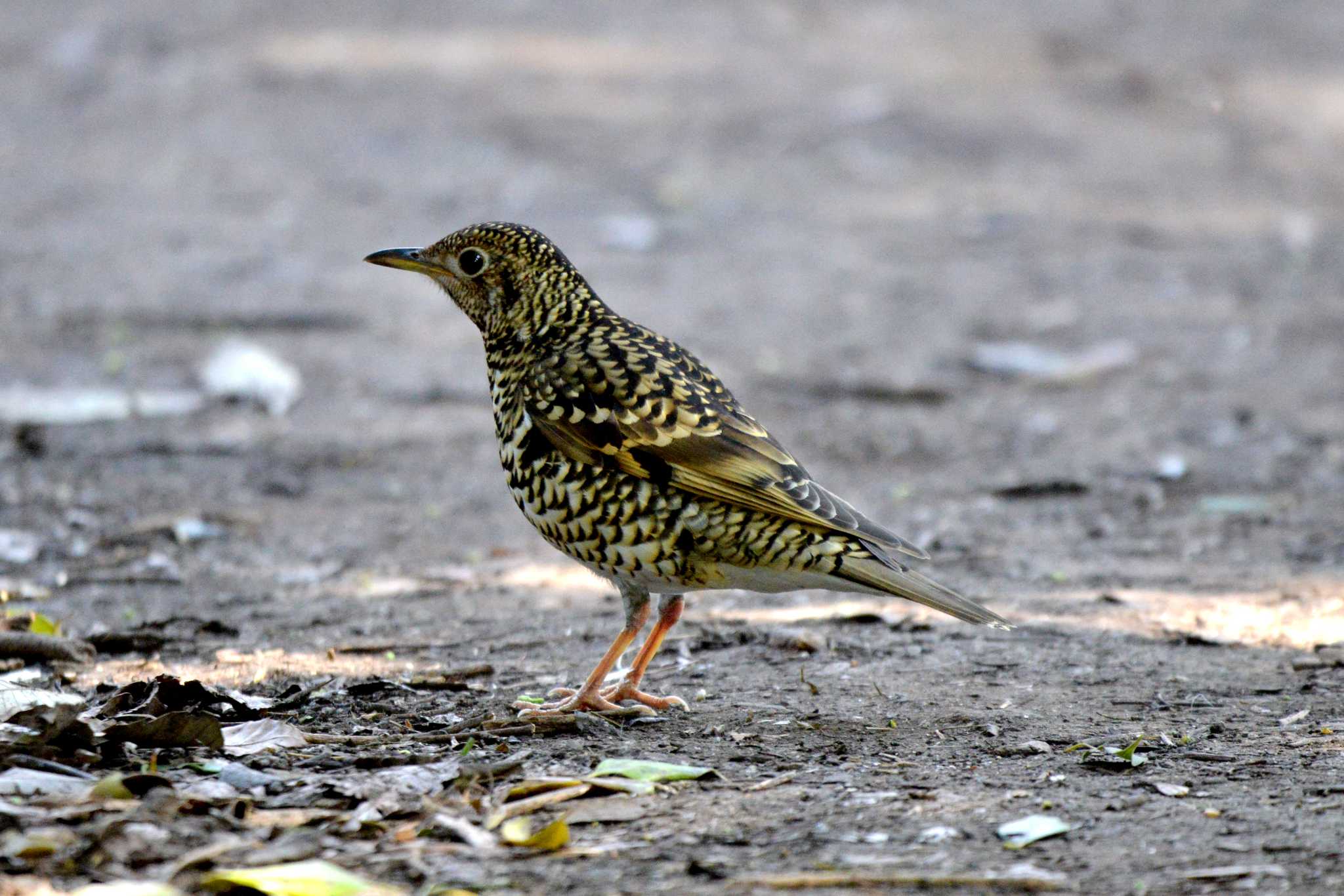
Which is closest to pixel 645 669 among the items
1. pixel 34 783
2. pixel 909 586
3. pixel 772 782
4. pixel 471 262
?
pixel 909 586

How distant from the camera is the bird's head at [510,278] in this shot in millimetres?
5359

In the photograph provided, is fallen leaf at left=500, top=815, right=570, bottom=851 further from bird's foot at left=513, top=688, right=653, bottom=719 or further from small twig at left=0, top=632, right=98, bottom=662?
small twig at left=0, top=632, right=98, bottom=662

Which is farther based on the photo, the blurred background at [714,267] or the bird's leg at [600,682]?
the blurred background at [714,267]

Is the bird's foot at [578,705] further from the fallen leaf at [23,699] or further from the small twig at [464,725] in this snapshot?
the fallen leaf at [23,699]

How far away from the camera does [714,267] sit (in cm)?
1210

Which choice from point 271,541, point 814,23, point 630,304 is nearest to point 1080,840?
point 271,541

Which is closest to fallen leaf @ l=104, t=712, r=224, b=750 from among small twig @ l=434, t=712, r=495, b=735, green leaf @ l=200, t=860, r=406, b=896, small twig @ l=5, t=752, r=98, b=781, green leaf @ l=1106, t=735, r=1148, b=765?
small twig @ l=5, t=752, r=98, b=781

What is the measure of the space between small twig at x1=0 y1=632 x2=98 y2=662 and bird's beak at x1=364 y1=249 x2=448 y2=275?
5.50ft

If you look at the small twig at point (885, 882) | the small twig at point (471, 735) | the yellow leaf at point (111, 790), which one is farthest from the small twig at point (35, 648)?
the small twig at point (885, 882)

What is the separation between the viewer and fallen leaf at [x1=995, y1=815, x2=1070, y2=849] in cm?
375

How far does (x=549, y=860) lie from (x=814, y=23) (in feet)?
47.9

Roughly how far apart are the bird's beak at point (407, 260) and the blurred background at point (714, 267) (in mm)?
1495

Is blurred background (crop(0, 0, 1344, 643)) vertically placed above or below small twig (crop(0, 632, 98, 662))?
above

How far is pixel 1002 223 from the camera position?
1317 centimetres
